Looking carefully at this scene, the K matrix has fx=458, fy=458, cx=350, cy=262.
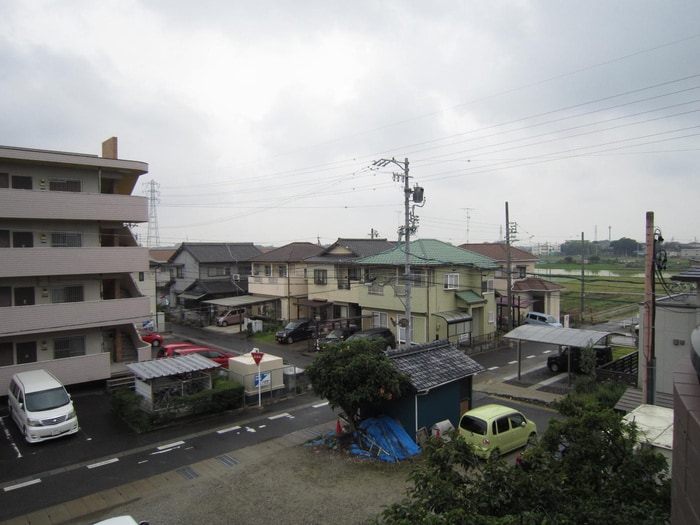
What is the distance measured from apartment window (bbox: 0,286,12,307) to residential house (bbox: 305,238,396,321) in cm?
1946

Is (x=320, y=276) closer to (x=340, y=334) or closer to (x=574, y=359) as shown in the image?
(x=340, y=334)

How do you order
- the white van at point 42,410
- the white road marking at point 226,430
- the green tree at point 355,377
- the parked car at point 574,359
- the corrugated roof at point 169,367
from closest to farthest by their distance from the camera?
the green tree at point 355,377
the white van at point 42,410
the white road marking at point 226,430
the corrugated roof at point 169,367
the parked car at point 574,359

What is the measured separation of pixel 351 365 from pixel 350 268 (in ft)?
70.3

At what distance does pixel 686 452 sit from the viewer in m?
2.83

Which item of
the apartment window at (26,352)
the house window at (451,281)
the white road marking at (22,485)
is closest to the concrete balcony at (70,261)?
the apartment window at (26,352)

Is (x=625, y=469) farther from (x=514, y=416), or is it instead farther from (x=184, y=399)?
(x=184, y=399)

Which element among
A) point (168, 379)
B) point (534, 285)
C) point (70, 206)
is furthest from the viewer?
point (534, 285)

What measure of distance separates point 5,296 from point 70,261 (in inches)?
113

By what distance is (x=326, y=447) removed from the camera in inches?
542

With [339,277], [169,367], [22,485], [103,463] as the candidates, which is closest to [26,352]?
[169,367]

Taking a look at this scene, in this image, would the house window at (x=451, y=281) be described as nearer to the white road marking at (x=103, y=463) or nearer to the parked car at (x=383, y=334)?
the parked car at (x=383, y=334)

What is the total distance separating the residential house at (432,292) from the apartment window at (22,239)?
60.1 ft

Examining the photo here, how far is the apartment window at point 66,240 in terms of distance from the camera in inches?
794

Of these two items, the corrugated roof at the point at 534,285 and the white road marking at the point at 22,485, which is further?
the corrugated roof at the point at 534,285
